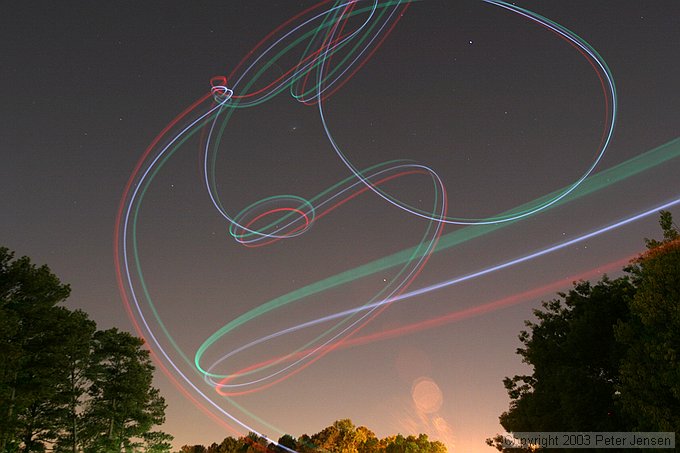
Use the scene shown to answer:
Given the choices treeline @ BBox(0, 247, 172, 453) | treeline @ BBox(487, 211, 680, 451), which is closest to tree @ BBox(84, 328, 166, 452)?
treeline @ BBox(0, 247, 172, 453)

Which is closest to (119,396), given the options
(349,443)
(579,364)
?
(579,364)

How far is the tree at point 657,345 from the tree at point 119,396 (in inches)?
1415

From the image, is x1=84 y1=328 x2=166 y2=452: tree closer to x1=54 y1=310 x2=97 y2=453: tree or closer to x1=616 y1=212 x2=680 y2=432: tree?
x1=54 y1=310 x2=97 y2=453: tree

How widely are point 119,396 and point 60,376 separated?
Answer: 906cm

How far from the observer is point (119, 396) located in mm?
43125

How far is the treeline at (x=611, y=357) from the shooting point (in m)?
19.7

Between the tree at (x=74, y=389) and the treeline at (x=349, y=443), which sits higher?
the treeline at (x=349, y=443)

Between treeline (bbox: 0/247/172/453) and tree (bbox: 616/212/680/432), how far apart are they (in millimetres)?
26941

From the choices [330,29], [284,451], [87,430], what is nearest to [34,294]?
[87,430]

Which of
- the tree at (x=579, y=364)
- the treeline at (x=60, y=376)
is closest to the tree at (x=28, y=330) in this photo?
the treeline at (x=60, y=376)

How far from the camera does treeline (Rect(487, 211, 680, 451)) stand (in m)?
19.7

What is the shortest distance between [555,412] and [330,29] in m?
23.4

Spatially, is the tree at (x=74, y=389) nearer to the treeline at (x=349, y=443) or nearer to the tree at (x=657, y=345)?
the tree at (x=657, y=345)

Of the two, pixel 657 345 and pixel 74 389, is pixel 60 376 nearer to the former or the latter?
pixel 74 389
